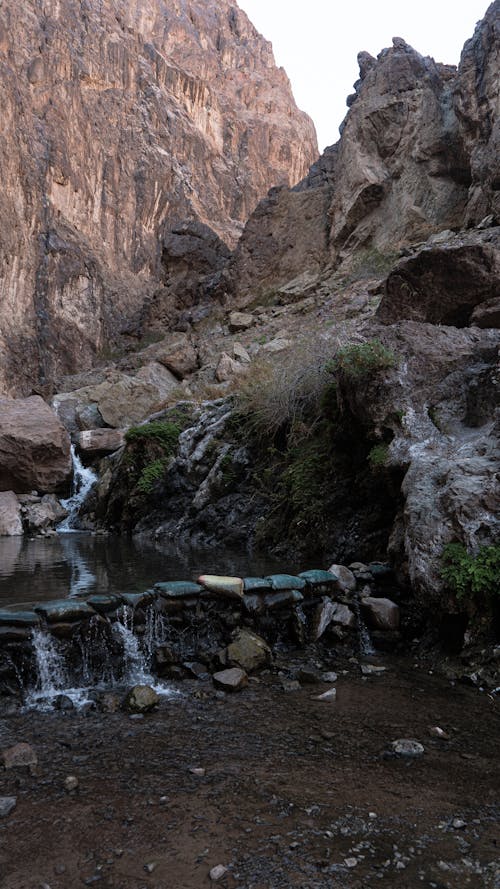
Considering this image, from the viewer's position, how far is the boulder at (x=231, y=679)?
153 inches

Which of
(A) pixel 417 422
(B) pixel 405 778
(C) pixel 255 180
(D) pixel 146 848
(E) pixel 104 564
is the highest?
(C) pixel 255 180

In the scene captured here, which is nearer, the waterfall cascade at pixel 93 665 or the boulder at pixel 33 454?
the waterfall cascade at pixel 93 665

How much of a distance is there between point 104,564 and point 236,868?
6251 millimetres

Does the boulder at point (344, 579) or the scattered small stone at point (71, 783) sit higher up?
the boulder at point (344, 579)

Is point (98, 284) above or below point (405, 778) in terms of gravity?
above

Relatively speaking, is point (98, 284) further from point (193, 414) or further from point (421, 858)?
point (421, 858)

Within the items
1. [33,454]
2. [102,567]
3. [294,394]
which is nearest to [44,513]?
[33,454]

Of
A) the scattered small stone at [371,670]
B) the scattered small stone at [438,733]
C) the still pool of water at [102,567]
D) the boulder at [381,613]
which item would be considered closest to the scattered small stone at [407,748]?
the scattered small stone at [438,733]

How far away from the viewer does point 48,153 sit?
38.4 metres

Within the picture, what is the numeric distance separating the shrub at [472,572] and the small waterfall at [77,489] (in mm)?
11365

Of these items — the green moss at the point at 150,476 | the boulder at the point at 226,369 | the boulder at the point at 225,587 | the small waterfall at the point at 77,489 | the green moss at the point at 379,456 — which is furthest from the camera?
the boulder at the point at 226,369

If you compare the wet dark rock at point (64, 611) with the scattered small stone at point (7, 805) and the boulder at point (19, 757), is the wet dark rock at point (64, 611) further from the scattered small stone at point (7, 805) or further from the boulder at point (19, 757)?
the scattered small stone at point (7, 805)

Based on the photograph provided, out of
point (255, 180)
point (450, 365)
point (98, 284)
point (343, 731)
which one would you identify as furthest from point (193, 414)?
point (255, 180)

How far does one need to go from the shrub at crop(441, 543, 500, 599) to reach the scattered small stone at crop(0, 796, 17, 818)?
310 centimetres
